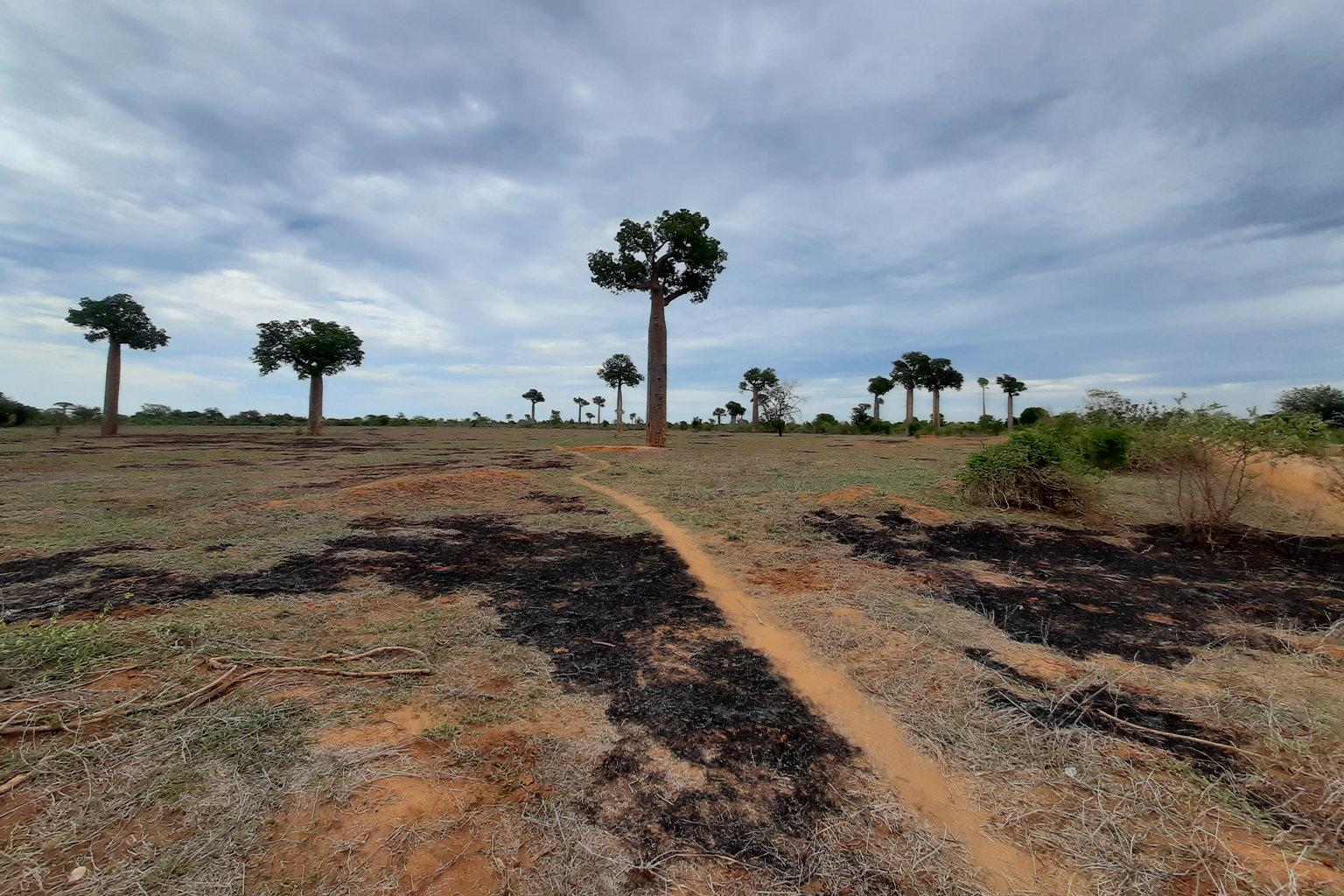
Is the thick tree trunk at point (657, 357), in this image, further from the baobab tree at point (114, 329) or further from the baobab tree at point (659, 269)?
the baobab tree at point (114, 329)

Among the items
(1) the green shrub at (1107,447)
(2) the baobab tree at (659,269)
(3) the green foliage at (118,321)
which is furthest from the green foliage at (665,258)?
(3) the green foliage at (118,321)

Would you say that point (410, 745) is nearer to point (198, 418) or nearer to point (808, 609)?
point (808, 609)

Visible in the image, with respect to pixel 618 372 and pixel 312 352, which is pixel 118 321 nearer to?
pixel 312 352

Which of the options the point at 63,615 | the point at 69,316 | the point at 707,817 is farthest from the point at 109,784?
the point at 69,316

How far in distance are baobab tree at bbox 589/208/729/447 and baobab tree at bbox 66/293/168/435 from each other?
23209mm

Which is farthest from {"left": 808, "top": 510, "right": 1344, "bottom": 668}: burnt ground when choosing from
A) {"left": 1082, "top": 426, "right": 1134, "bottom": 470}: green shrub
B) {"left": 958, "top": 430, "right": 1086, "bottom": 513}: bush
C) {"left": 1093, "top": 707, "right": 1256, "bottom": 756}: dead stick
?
{"left": 1082, "top": 426, "right": 1134, "bottom": 470}: green shrub

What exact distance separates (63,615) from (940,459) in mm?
21037

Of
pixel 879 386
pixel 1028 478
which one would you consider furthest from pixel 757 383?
pixel 1028 478

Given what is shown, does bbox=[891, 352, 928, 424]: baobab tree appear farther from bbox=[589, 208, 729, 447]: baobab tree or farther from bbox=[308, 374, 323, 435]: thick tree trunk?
bbox=[308, 374, 323, 435]: thick tree trunk

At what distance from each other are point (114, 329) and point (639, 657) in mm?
34900

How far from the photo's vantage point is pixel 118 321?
81.1 ft

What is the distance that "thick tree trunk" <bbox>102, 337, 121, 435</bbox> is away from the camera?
25.0m

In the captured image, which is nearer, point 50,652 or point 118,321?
point 50,652

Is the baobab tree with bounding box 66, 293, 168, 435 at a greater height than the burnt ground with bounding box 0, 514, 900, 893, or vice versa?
the baobab tree with bounding box 66, 293, 168, 435
